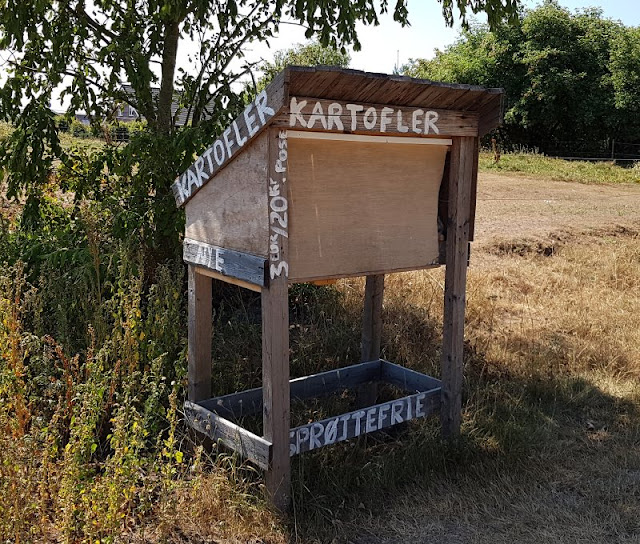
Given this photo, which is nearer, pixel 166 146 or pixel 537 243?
pixel 166 146

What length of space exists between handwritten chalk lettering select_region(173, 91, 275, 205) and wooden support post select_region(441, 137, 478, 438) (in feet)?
3.98

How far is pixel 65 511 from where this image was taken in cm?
264

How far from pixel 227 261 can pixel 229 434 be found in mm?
830

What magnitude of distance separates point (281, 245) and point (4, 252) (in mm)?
2646

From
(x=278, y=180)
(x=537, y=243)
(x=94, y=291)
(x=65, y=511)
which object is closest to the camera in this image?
(x=65, y=511)

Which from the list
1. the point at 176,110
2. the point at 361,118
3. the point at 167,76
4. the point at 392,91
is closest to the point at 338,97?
the point at 361,118

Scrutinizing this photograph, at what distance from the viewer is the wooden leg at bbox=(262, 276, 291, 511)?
320cm

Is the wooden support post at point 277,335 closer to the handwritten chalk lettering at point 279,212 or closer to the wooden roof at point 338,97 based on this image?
the handwritten chalk lettering at point 279,212

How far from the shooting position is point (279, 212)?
3.13 m

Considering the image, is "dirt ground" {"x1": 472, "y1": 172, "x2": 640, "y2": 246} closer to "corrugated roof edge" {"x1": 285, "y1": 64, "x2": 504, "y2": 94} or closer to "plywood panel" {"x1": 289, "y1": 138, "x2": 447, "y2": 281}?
"plywood panel" {"x1": 289, "y1": 138, "x2": 447, "y2": 281}

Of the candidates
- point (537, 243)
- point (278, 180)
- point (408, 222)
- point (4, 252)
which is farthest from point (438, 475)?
point (537, 243)

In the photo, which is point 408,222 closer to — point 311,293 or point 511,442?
point 511,442

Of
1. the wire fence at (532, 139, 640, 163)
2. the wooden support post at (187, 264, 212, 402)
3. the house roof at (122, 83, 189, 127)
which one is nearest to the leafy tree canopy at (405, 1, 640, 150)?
the wire fence at (532, 139, 640, 163)

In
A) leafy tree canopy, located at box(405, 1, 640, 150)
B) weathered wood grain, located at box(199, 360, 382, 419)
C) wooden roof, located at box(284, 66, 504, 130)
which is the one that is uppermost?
leafy tree canopy, located at box(405, 1, 640, 150)
